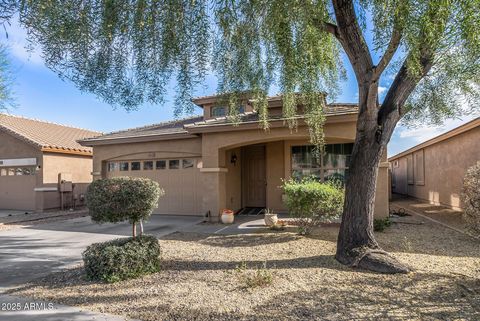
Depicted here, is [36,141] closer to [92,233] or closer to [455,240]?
[92,233]

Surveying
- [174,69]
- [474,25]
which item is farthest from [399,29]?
[174,69]

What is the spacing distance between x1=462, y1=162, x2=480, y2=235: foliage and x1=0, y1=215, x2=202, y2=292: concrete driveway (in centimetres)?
Result: 758

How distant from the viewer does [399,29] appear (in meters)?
4.28

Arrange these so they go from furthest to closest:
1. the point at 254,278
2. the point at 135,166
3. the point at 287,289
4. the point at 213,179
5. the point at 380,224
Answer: the point at 135,166, the point at 213,179, the point at 380,224, the point at 254,278, the point at 287,289

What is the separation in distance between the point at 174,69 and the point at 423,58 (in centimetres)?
428

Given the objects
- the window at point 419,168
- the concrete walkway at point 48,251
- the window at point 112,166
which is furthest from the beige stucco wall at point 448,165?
the window at point 112,166

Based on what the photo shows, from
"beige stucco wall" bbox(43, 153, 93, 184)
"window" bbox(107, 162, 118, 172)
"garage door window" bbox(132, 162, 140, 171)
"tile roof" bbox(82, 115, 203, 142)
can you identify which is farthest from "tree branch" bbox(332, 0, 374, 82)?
"beige stucco wall" bbox(43, 153, 93, 184)

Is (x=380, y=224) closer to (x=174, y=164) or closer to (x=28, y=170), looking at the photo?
(x=174, y=164)

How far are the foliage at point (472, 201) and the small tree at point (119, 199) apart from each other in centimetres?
564

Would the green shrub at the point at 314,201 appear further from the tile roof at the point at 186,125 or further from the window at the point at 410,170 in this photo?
the window at the point at 410,170

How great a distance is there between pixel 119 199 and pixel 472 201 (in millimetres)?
6141

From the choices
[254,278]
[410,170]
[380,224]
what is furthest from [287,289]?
[410,170]

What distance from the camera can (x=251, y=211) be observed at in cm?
1332

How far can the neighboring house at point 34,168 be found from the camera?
1590cm
